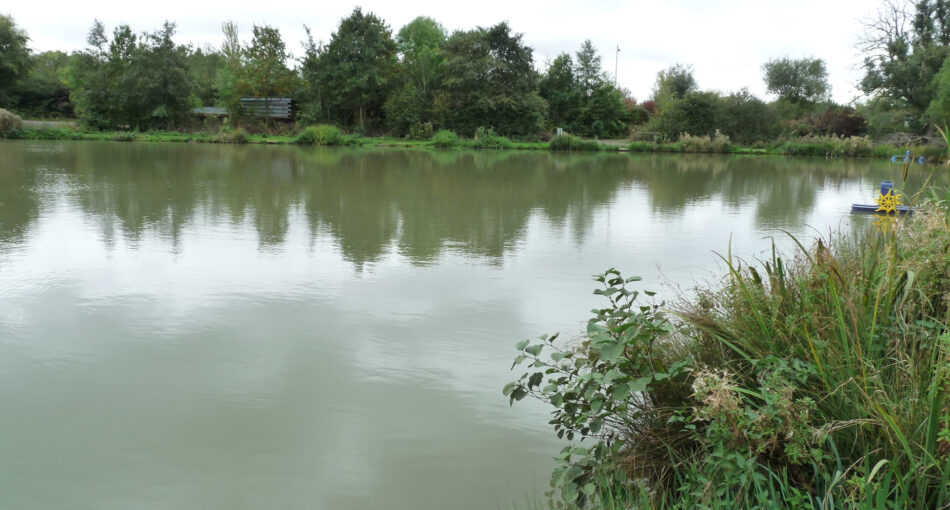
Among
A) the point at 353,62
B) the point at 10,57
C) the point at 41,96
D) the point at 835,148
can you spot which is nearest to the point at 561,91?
the point at 353,62

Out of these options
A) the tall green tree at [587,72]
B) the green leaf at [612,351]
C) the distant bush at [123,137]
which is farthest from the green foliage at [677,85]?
the green leaf at [612,351]

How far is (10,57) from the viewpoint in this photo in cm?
3744

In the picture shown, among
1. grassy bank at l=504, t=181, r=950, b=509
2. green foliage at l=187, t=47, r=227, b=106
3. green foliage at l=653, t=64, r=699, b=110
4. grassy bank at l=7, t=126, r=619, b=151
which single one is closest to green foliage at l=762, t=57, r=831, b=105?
green foliage at l=653, t=64, r=699, b=110

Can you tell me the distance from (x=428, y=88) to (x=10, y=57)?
23475 millimetres

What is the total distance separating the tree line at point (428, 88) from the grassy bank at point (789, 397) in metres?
34.4

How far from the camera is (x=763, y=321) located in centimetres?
276

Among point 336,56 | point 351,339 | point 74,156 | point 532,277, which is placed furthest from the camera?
point 336,56

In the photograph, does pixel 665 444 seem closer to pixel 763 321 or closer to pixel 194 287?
pixel 763 321

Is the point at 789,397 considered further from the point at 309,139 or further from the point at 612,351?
the point at 309,139

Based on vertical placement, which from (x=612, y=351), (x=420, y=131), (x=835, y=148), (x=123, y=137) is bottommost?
(x=612, y=351)

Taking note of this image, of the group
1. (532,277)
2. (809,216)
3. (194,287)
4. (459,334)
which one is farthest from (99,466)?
(809,216)

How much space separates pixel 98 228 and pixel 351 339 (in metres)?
5.40

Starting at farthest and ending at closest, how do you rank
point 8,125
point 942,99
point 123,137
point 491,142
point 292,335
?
point 491,142, point 123,137, point 8,125, point 942,99, point 292,335

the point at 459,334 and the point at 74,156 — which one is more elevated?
the point at 74,156
